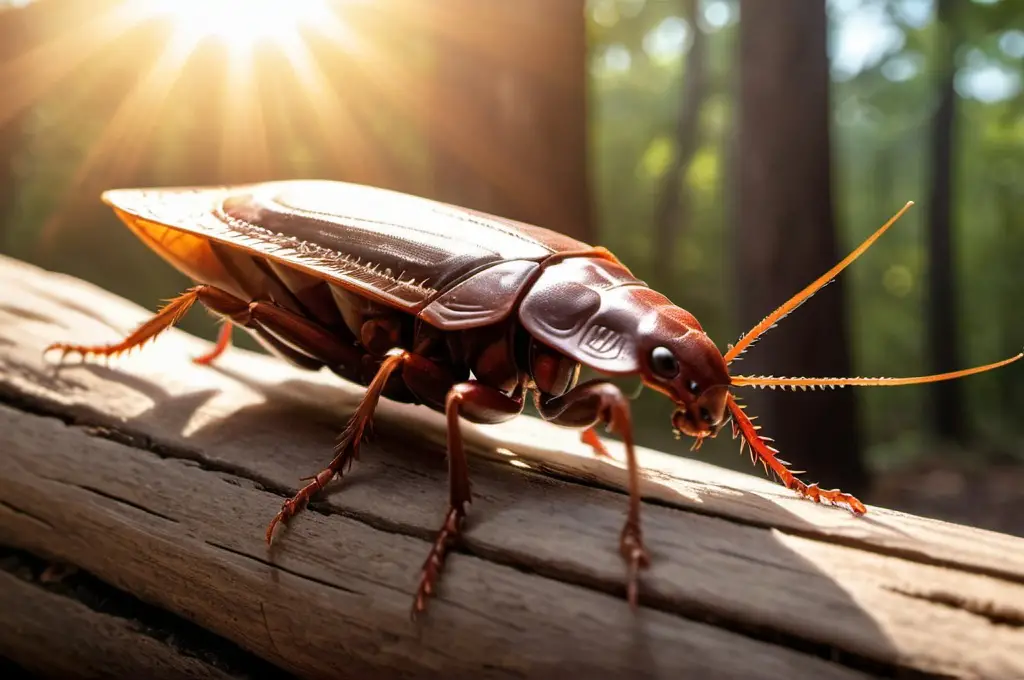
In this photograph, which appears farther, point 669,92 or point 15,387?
point 669,92

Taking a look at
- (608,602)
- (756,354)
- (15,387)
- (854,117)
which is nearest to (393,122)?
(756,354)

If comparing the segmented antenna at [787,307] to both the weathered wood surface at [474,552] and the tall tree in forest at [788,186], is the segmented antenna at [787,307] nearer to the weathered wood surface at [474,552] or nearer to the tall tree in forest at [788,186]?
the weathered wood surface at [474,552]

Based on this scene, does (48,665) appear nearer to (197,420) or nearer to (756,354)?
(197,420)

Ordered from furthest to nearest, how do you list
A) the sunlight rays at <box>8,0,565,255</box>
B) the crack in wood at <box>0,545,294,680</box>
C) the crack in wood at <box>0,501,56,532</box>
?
the sunlight rays at <box>8,0,565,255</box>, the crack in wood at <box>0,501,56,532</box>, the crack in wood at <box>0,545,294,680</box>

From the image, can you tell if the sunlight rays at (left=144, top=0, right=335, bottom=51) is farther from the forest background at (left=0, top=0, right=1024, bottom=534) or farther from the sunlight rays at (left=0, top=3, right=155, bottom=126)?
the sunlight rays at (left=0, top=3, right=155, bottom=126)

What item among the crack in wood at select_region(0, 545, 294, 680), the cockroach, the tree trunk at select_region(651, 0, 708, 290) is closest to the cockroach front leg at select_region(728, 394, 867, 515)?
the cockroach

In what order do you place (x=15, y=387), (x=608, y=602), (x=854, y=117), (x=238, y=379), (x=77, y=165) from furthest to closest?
(x=854, y=117), (x=77, y=165), (x=238, y=379), (x=15, y=387), (x=608, y=602)

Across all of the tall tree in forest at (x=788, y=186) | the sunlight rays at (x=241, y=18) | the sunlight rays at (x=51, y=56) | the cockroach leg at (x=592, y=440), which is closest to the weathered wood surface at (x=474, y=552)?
the cockroach leg at (x=592, y=440)
